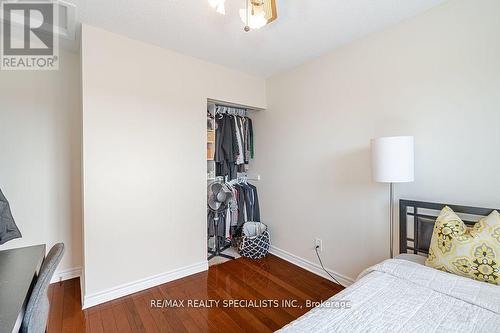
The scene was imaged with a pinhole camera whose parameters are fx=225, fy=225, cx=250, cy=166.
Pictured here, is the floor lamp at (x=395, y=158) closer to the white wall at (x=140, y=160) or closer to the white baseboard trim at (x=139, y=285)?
the white wall at (x=140, y=160)

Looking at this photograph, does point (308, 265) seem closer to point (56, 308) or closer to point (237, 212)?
point (237, 212)

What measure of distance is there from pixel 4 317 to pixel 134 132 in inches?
66.3

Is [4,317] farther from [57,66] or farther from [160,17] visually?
[57,66]

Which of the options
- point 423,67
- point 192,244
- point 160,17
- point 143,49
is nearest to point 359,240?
point 423,67

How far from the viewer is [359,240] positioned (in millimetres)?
2201

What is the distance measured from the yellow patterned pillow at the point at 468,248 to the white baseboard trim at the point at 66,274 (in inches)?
128

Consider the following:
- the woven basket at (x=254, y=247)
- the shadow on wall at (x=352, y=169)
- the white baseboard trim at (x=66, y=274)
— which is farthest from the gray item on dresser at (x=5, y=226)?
the shadow on wall at (x=352, y=169)

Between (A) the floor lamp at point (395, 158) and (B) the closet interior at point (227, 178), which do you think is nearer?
(A) the floor lamp at point (395, 158)

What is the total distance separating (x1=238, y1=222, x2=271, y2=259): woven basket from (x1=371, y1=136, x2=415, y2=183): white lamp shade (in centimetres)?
180

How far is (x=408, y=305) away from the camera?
1.07 metres

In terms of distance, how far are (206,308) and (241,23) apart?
2.47 metres

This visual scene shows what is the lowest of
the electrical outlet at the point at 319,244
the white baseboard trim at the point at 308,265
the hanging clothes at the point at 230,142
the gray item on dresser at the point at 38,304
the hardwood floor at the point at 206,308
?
the hardwood floor at the point at 206,308

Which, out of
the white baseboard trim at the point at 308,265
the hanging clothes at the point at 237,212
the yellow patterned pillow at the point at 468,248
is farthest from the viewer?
the hanging clothes at the point at 237,212

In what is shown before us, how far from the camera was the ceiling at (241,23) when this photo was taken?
169cm
